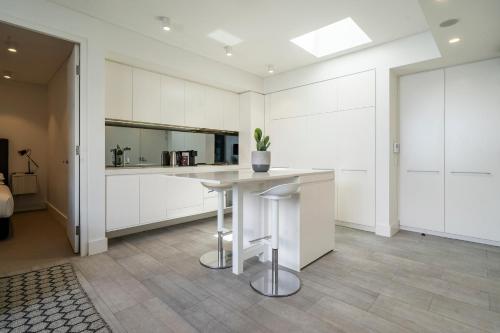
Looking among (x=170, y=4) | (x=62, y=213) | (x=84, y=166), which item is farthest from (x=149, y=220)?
(x=170, y=4)

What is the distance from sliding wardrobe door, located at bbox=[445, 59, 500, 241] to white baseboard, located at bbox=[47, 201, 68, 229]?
18.3 ft

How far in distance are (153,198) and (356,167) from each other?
9.84 feet

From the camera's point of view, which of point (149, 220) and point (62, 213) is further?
point (62, 213)

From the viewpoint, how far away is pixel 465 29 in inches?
94.8

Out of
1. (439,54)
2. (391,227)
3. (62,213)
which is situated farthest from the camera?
(62,213)

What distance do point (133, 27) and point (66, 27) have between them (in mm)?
707

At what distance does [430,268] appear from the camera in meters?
2.48

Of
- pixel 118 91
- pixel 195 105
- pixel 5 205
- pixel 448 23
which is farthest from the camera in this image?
pixel 195 105

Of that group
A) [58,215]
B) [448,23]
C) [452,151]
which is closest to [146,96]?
[58,215]

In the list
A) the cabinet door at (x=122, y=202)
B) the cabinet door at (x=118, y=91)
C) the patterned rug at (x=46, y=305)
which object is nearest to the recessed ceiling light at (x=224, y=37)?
the cabinet door at (x=118, y=91)

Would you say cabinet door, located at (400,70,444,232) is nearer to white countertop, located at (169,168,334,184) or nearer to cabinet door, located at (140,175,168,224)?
white countertop, located at (169,168,334,184)

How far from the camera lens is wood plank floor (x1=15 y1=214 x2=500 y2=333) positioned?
165 centimetres

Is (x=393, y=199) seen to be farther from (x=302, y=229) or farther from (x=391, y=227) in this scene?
(x=302, y=229)

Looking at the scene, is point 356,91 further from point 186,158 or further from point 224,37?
point 186,158
